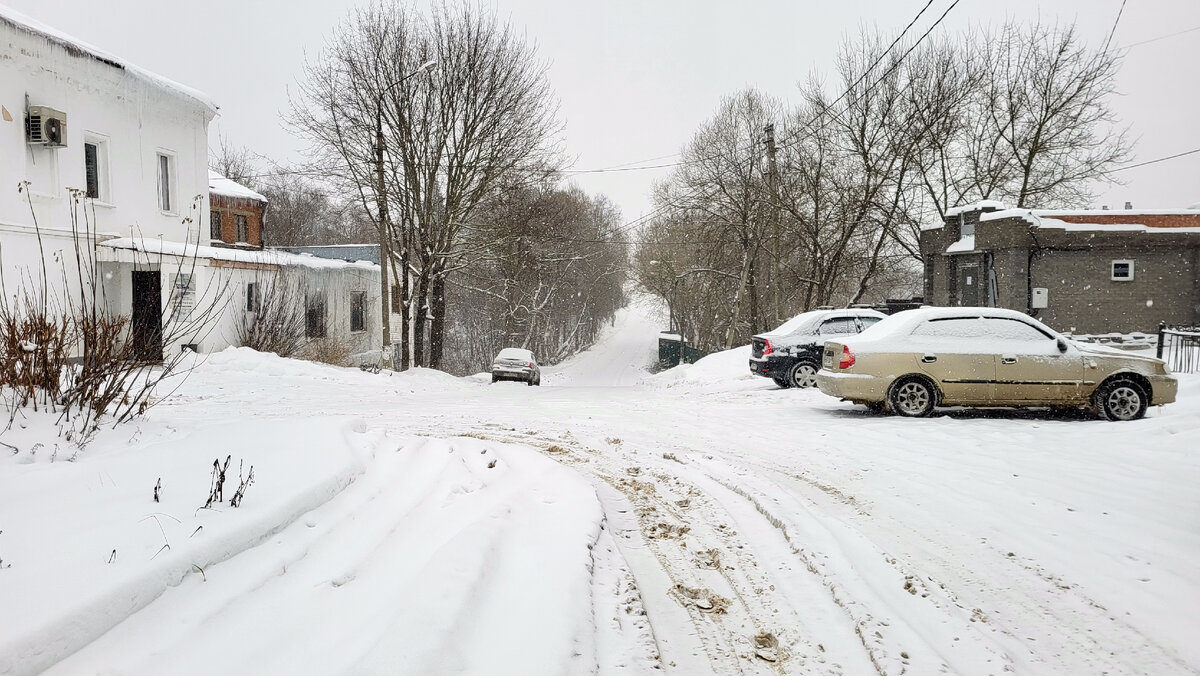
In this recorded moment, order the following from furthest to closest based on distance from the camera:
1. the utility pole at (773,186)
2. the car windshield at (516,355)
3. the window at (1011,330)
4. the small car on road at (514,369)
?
the utility pole at (773,186)
the car windshield at (516,355)
the small car on road at (514,369)
the window at (1011,330)

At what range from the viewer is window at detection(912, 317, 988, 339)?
424 inches

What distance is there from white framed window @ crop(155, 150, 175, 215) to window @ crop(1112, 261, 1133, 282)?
2699 centimetres

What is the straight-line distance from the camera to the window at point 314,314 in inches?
1024

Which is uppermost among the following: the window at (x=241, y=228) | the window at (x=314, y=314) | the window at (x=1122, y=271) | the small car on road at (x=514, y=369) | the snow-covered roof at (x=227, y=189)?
the snow-covered roof at (x=227, y=189)

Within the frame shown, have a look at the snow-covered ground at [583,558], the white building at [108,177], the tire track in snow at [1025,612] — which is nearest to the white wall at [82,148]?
the white building at [108,177]

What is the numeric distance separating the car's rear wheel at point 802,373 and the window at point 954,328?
15.2 feet

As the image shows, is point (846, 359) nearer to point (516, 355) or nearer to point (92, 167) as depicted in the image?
point (92, 167)

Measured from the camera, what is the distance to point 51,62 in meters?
16.5

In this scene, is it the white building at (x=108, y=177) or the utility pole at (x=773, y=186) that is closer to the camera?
the white building at (x=108, y=177)

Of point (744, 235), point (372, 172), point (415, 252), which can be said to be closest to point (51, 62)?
point (372, 172)

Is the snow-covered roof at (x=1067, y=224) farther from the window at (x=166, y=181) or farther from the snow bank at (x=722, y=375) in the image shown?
the window at (x=166, y=181)

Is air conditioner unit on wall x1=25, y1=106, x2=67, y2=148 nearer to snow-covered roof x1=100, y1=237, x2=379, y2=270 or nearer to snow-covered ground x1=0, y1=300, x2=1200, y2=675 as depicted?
snow-covered roof x1=100, y1=237, x2=379, y2=270

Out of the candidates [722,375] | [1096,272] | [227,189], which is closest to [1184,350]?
[1096,272]

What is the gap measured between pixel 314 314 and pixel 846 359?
71.4ft
